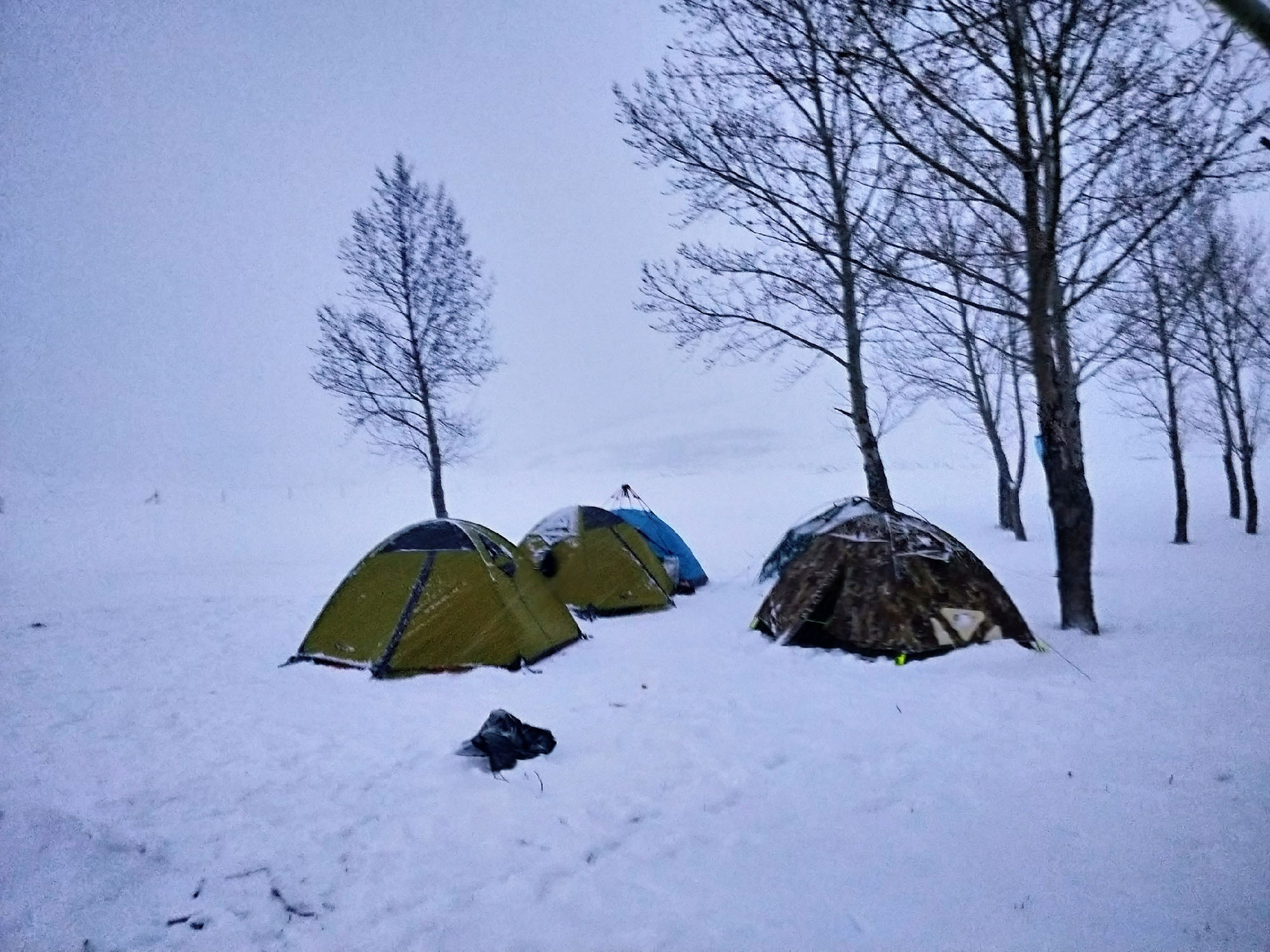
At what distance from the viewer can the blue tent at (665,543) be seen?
11.1m

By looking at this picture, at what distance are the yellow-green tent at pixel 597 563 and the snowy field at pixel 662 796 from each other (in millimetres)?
1307

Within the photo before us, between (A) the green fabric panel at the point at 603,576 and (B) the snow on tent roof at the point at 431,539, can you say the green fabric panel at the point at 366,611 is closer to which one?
(B) the snow on tent roof at the point at 431,539

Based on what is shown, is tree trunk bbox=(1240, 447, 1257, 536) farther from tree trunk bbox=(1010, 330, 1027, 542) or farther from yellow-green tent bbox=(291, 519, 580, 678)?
yellow-green tent bbox=(291, 519, 580, 678)

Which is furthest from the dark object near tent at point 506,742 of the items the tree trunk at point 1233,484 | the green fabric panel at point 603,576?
the tree trunk at point 1233,484

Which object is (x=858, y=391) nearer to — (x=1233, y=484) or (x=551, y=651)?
(x=551, y=651)

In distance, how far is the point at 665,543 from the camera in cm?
1120

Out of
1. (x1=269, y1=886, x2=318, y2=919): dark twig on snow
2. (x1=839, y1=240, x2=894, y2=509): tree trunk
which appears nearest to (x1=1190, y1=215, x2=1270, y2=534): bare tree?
(x1=839, y1=240, x2=894, y2=509): tree trunk

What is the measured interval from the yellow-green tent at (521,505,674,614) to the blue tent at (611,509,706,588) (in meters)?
0.94

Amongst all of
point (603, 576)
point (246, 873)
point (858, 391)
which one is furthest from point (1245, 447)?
point (246, 873)

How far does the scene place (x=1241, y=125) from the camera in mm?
5488

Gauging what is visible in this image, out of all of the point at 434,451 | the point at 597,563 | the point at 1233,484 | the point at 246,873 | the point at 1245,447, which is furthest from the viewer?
the point at 1233,484

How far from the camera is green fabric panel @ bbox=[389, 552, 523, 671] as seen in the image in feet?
20.6

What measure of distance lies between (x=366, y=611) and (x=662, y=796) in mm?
4389

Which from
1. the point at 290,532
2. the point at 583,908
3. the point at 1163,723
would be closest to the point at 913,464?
the point at 290,532
